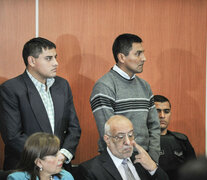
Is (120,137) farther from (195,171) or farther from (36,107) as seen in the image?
(195,171)

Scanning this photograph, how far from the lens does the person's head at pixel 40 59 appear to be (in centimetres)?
275

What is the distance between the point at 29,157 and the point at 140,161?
730 millimetres

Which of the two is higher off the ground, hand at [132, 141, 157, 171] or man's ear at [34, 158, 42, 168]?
man's ear at [34, 158, 42, 168]

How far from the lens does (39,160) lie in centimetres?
219

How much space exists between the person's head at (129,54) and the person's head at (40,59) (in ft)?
1.79

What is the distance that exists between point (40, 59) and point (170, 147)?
142cm

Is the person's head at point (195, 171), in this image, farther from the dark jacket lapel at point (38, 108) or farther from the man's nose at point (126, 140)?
the dark jacket lapel at point (38, 108)

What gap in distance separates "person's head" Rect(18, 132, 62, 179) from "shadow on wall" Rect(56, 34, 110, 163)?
140 centimetres

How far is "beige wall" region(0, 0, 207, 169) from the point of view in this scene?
3506 mm

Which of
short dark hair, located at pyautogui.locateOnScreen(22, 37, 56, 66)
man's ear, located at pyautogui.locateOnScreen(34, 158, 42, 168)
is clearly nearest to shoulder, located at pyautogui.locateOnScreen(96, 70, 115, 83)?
short dark hair, located at pyautogui.locateOnScreen(22, 37, 56, 66)

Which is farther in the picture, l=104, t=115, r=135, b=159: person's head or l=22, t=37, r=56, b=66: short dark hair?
l=22, t=37, r=56, b=66: short dark hair

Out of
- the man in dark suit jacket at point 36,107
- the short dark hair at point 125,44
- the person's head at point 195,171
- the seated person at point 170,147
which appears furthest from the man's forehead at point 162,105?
the person's head at point 195,171

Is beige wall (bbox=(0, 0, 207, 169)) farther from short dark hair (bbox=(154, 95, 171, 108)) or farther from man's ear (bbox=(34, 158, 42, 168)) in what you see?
man's ear (bbox=(34, 158, 42, 168))

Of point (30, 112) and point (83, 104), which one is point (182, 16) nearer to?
point (83, 104)
